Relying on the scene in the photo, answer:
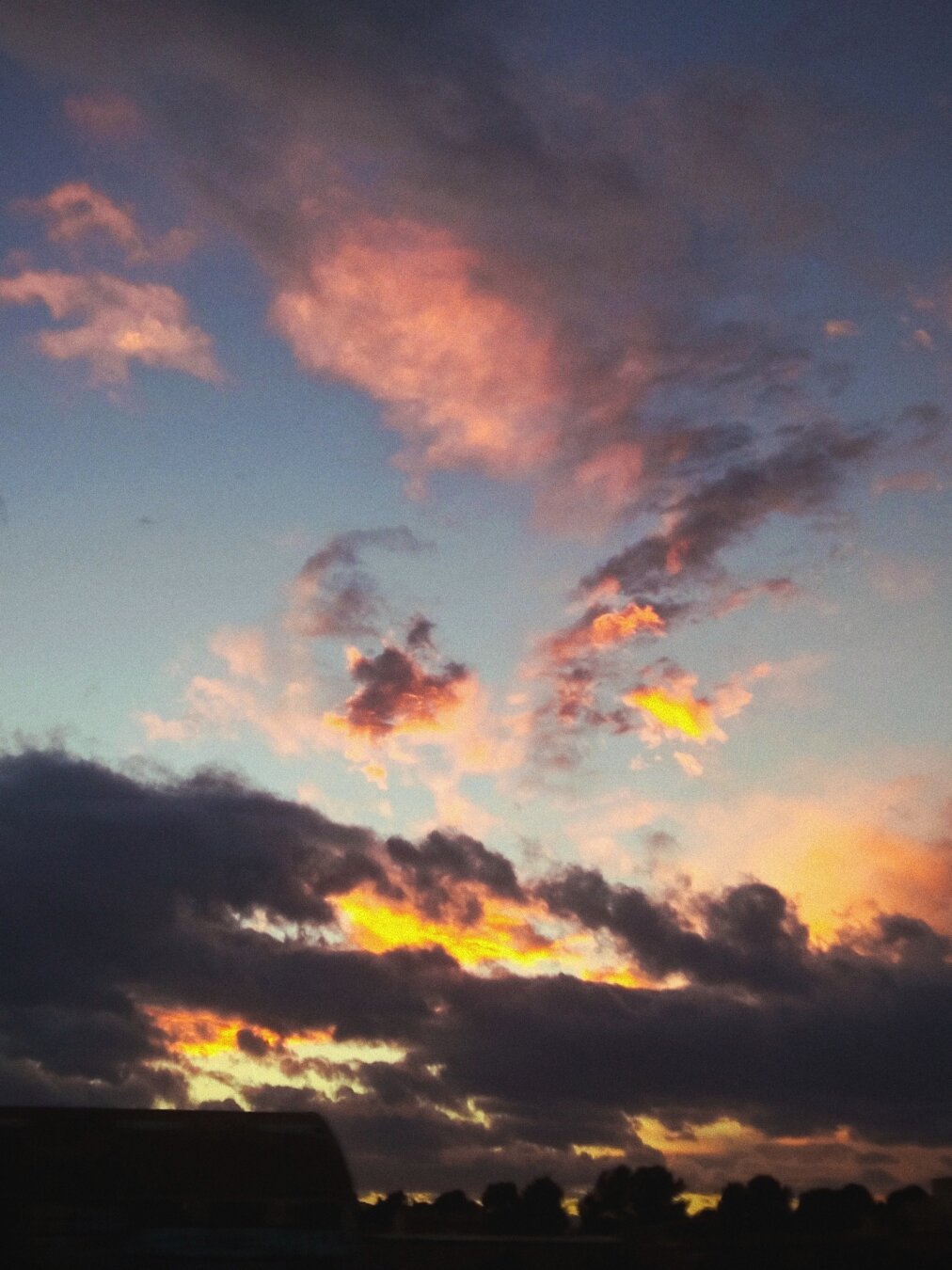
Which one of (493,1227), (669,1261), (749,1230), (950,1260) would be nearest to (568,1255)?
(669,1261)

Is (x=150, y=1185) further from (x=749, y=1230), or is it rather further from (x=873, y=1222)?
(x=873, y=1222)

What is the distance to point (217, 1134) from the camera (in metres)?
20.0

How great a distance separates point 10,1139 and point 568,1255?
14523mm

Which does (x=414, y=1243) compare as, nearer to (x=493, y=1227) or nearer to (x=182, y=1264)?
(x=493, y=1227)

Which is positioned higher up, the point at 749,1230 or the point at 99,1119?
the point at 99,1119

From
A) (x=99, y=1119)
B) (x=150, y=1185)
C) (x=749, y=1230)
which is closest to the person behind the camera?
(x=150, y=1185)

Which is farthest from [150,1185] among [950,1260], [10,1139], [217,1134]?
[950,1260]

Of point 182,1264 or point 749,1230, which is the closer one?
point 182,1264

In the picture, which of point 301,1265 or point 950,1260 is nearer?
point 301,1265

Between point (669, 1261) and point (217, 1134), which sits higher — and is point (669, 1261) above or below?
below

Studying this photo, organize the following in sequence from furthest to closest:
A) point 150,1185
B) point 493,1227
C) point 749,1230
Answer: point 493,1227 → point 749,1230 → point 150,1185

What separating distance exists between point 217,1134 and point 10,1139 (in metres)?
3.48

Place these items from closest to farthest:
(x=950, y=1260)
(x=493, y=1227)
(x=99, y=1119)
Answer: (x=99, y=1119)
(x=950, y=1260)
(x=493, y=1227)

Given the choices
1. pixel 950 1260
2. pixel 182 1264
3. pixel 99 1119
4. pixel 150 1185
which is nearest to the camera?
pixel 182 1264
